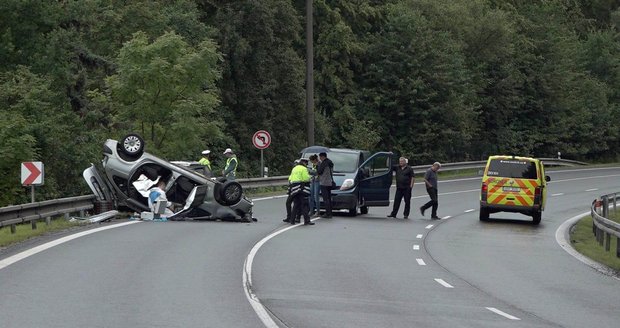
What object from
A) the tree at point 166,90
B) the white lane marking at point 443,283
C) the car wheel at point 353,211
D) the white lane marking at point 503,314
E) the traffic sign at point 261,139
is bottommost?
the car wheel at point 353,211

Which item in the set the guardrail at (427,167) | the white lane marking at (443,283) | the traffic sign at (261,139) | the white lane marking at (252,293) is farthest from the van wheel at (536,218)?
the white lane marking at (443,283)

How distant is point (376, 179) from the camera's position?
102 feet

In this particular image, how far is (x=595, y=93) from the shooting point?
8006 centimetres

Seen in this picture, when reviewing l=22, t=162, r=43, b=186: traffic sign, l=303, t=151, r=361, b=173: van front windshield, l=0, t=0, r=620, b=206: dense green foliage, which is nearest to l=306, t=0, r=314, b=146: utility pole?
l=0, t=0, r=620, b=206: dense green foliage

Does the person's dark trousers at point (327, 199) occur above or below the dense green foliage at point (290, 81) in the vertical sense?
below

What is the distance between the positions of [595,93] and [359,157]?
52896 mm

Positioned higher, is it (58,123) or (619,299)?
(58,123)

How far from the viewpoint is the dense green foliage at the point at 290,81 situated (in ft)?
126

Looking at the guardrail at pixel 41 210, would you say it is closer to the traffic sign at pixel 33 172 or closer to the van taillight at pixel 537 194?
the traffic sign at pixel 33 172

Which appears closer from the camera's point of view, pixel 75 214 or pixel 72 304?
pixel 72 304

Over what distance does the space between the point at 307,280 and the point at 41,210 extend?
1040cm

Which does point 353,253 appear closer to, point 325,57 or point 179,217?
point 179,217

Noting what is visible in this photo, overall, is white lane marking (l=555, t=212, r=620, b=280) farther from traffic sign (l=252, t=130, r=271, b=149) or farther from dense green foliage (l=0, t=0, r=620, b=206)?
dense green foliage (l=0, t=0, r=620, b=206)

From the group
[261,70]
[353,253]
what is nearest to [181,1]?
[261,70]
